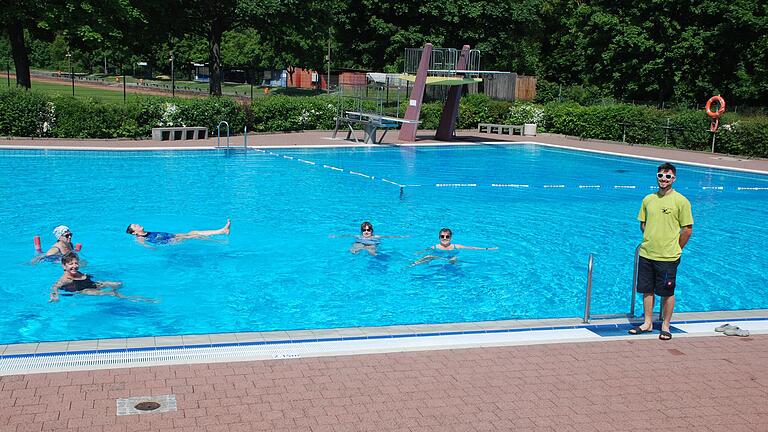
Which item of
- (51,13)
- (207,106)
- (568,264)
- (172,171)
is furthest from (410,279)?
(51,13)

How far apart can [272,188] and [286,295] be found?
8.92 meters

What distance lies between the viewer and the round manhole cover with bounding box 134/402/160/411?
5.89 meters

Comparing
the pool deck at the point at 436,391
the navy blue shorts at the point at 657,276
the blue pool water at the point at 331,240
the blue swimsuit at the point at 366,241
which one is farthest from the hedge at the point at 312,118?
the navy blue shorts at the point at 657,276

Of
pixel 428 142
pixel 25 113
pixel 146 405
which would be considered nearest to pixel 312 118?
pixel 428 142

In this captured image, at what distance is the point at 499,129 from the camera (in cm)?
3769

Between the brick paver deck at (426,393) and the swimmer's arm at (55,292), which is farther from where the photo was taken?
the swimmer's arm at (55,292)

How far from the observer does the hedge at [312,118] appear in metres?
27.4

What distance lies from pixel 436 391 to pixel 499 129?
1265 inches

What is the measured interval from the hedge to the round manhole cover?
23722 millimetres

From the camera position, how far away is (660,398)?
21.4ft

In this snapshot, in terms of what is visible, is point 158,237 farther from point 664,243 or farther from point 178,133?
point 178,133

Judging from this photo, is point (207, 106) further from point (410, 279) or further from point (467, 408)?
point (467, 408)

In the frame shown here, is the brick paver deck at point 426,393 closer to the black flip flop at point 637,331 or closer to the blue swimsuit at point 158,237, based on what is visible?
the black flip flop at point 637,331

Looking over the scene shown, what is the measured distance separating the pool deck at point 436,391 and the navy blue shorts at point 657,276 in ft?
2.09
